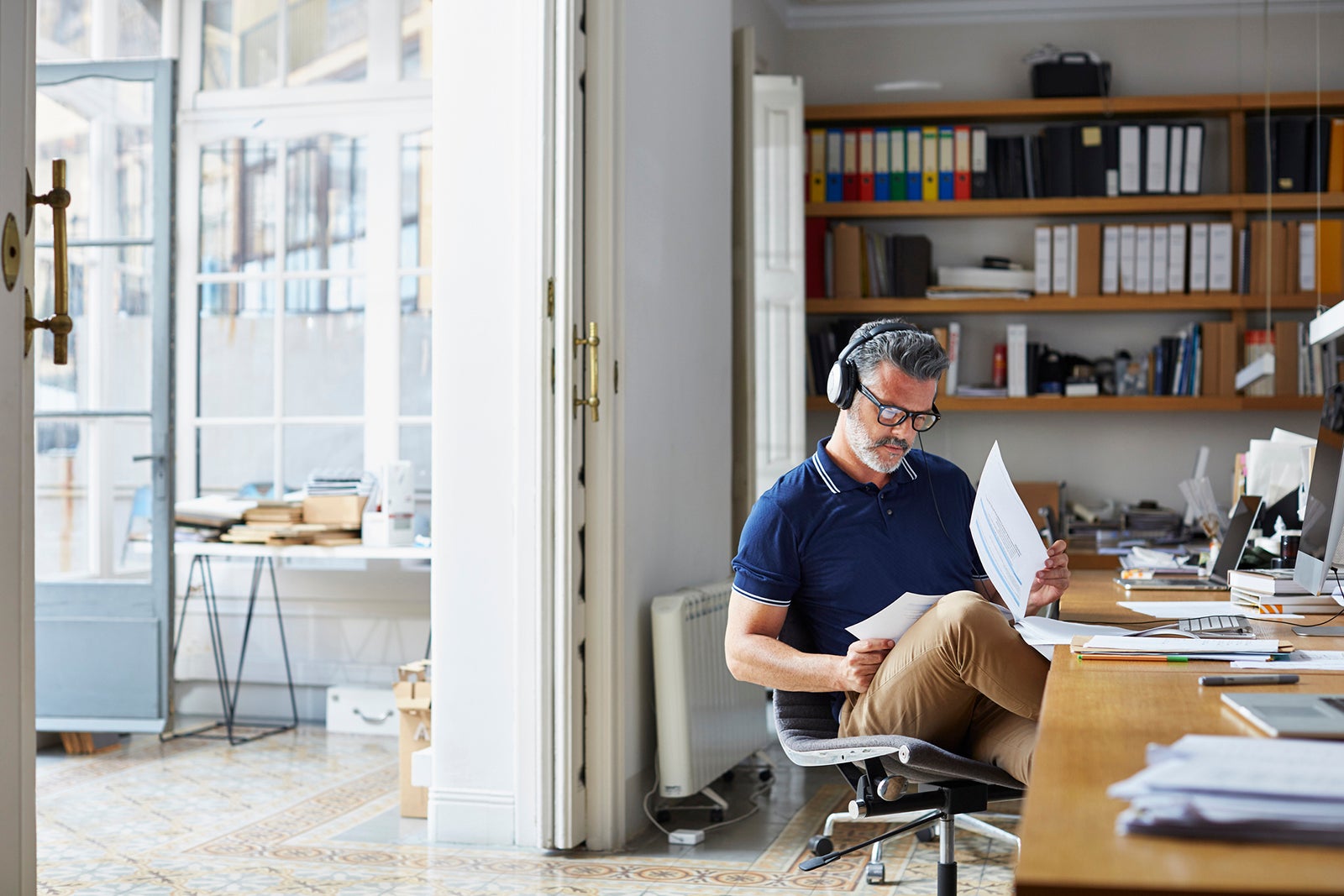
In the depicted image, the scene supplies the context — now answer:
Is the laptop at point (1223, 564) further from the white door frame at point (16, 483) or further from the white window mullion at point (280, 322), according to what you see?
the white window mullion at point (280, 322)

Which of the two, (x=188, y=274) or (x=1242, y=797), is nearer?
(x=1242, y=797)

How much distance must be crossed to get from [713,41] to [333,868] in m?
2.59

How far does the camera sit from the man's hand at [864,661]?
2.07 metres

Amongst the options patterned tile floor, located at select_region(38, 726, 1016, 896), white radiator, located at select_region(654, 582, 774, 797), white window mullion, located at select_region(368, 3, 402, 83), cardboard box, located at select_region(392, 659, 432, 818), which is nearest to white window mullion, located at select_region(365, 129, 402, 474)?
white window mullion, located at select_region(368, 3, 402, 83)

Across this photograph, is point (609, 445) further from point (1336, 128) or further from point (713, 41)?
point (1336, 128)

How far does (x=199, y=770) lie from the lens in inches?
163

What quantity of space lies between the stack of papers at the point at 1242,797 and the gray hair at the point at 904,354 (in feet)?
4.56

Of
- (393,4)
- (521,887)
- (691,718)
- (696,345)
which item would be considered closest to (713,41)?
(696,345)

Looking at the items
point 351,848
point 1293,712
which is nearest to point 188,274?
point 351,848

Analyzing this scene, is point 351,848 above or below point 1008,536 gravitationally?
below

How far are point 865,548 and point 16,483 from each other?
133 cm

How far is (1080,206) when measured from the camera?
5.24 metres

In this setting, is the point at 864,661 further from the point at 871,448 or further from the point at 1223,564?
the point at 1223,564

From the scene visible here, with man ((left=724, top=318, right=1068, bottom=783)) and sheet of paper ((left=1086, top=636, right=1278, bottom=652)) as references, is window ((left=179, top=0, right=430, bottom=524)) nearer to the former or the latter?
man ((left=724, top=318, right=1068, bottom=783))
